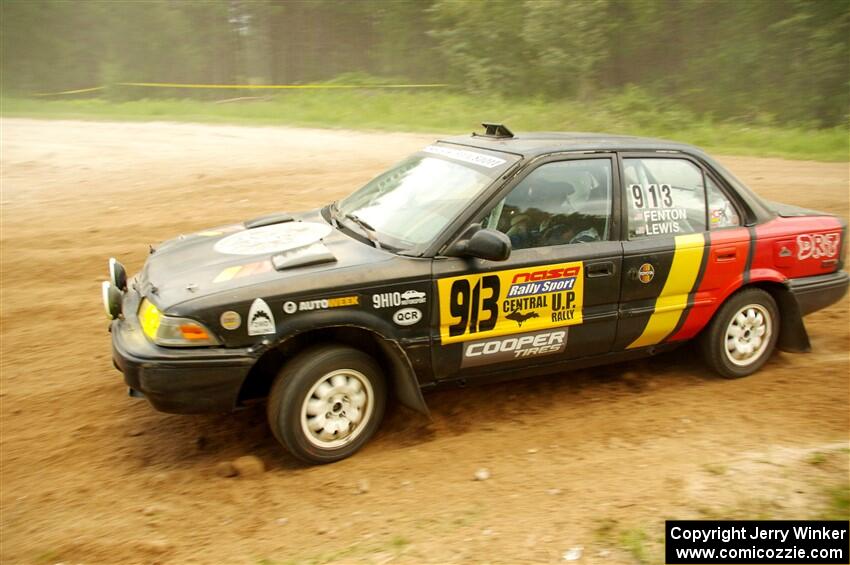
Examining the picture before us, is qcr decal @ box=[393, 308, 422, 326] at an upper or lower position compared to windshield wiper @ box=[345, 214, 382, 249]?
lower

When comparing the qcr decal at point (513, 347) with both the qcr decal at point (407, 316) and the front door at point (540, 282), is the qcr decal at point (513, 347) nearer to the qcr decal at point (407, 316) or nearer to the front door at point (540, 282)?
the front door at point (540, 282)

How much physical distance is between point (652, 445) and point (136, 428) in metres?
3.11

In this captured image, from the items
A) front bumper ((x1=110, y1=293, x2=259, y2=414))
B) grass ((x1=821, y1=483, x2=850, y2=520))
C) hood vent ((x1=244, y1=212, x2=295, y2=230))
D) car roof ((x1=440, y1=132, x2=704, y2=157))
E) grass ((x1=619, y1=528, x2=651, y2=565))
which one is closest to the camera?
grass ((x1=619, y1=528, x2=651, y2=565))

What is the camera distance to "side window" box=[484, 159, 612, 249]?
4562 mm

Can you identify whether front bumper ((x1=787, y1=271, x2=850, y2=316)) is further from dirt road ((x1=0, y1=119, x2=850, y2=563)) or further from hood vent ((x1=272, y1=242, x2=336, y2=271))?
hood vent ((x1=272, y1=242, x2=336, y2=271))


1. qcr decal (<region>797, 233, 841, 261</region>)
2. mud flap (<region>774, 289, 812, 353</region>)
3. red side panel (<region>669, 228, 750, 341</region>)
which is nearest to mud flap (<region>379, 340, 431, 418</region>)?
red side panel (<region>669, 228, 750, 341</region>)

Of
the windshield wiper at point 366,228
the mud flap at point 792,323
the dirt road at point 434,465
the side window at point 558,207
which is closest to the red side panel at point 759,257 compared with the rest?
the mud flap at point 792,323

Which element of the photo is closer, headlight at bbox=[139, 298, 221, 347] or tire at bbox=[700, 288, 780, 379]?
headlight at bbox=[139, 298, 221, 347]

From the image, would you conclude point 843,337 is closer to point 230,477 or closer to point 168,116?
point 230,477

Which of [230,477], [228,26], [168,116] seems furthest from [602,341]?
[228,26]

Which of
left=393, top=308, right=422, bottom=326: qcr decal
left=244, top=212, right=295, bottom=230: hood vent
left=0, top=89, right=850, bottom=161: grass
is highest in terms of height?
left=0, top=89, right=850, bottom=161: grass

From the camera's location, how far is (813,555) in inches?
134

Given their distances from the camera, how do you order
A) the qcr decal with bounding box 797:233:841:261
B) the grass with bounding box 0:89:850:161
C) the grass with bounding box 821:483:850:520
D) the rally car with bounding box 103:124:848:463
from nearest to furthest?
the grass with bounding box 821:483:850:520 → the rally car with bounding box 103:124:848:463 → the qcr decal with bounding box 797:233:841:261 → the grass with bounding box 0:89:850:161

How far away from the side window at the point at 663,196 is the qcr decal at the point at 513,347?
0.83 meters
